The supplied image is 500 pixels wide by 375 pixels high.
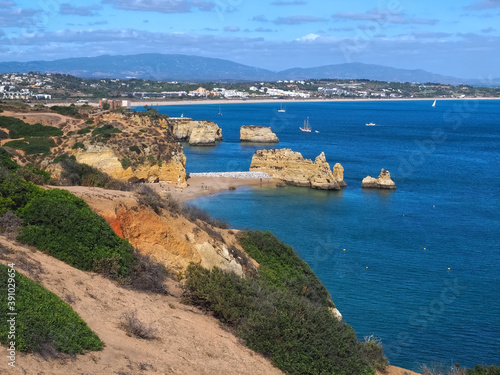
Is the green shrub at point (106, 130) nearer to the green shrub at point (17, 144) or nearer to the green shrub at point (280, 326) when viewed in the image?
the green shrub at point (17, 144)

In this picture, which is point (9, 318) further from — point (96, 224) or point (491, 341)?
point (491, 341)

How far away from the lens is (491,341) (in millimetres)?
21844

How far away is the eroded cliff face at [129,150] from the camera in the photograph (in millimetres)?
47500

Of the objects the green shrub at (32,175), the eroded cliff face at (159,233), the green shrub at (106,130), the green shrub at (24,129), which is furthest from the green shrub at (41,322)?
the green shrub at (106,130)

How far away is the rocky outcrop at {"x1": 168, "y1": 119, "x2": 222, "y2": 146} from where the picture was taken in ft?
296

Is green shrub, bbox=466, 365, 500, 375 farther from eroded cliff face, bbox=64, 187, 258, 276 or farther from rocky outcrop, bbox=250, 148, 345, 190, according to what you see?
rocky outcrop, bbox=250, 148, 345, 190

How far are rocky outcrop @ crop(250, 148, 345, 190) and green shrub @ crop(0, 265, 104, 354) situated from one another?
46.7 metres

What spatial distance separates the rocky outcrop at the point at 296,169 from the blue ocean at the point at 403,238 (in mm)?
1482

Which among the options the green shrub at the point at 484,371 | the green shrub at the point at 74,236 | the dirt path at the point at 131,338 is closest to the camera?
the dirt path at the point at 131,338

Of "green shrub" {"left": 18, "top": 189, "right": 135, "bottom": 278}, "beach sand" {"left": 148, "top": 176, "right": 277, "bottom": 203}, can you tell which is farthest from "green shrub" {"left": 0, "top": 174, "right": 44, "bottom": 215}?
"beach sand" {"left": 148, "top": 176, "right": 277, "bottom": 203}

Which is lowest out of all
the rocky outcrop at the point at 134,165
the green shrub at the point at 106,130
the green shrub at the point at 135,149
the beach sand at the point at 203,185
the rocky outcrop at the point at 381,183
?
the beach sand at the point at 203,185

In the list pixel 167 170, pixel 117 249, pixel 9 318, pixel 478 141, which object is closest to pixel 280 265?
pixel 117 249

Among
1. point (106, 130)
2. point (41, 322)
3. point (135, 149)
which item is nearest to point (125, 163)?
point (135, 149)

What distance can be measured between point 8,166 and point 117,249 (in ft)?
21.3
